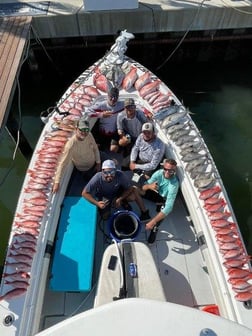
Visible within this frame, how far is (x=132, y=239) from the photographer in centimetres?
414

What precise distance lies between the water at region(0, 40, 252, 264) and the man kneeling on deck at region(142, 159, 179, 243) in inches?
78.2

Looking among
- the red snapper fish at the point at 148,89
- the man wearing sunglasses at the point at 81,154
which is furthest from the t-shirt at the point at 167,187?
the red snapper fish at the point at 148,89

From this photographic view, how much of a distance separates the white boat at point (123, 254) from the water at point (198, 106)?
1.71 metres

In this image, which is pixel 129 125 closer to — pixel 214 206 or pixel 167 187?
pixel 167 187

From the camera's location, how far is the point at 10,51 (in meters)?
6.82

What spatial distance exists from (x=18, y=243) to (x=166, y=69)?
653 centimetres

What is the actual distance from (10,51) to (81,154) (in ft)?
12.0

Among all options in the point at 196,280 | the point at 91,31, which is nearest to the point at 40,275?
the point at 196,280

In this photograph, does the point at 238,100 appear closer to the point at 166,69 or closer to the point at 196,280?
the point at 166,69

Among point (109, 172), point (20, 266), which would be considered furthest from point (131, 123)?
point (20, 266)

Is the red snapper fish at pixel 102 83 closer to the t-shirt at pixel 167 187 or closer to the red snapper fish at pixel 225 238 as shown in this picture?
the t-shirt at pixel 167 187

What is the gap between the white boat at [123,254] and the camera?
355 cm

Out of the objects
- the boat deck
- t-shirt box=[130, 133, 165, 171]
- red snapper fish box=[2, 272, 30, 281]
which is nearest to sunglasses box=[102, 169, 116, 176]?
t-shirt box=[130, 133, 165, 171]

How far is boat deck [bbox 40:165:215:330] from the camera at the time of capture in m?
4.03
